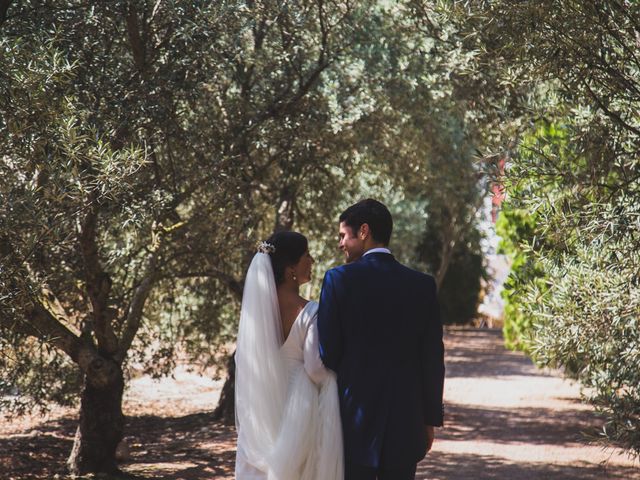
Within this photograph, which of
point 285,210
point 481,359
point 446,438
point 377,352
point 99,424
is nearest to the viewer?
point 377,352

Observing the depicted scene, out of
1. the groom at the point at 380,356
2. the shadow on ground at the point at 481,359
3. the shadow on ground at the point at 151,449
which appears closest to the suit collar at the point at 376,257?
the groom at the point at 380,356

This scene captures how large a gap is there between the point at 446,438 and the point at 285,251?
898 cm

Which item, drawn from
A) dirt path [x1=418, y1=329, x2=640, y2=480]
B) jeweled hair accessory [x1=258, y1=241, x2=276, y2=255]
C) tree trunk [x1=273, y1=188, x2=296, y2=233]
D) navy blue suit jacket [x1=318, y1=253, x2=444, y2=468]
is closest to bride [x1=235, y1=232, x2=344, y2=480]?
jeweled hair accessory [x1=258, y1=241, x2=276, y2=255]

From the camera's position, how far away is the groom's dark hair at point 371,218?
4.80m

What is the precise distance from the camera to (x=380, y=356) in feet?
15.3

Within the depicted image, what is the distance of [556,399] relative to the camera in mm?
17922

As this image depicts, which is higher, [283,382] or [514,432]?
[283,382]

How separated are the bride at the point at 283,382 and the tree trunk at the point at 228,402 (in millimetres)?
8658

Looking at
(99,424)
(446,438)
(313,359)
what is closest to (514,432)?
(446,438)

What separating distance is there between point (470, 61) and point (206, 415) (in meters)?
7.60

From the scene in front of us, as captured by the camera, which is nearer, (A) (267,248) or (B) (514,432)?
(A) (267,248)

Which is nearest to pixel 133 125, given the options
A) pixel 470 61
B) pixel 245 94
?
pixel 245 94

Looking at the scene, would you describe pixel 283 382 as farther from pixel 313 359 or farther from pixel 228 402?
pixel 228 402

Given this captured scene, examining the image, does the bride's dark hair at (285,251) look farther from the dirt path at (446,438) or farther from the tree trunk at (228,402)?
the tree trunk at (228,402)
